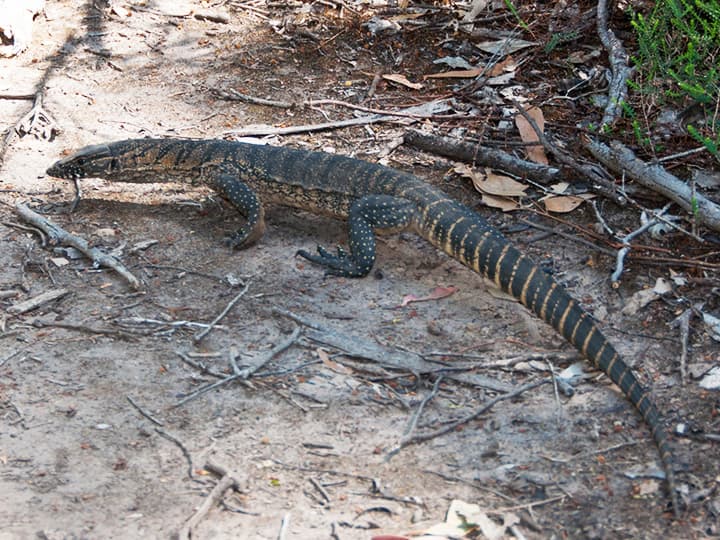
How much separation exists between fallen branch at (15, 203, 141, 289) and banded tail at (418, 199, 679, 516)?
218 cm

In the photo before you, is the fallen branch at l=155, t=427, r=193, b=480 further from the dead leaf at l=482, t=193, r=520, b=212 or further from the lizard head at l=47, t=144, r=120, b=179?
the dead leaf at l=482, t=193, r=520, b=212

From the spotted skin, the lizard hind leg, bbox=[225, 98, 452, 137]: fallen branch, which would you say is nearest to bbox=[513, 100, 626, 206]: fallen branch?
the spotted skin

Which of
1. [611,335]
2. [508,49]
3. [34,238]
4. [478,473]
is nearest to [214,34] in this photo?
[508,49]

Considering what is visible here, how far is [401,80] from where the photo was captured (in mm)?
8797

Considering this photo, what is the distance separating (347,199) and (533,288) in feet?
5.85

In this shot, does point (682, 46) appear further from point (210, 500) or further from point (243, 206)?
point (210, 500)

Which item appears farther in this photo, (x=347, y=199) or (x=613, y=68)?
(x=613, y=68)

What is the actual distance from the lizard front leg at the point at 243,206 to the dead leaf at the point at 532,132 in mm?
2383

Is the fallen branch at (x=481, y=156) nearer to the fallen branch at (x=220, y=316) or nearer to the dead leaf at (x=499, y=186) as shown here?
the dead leaf at (x=499, y=186)

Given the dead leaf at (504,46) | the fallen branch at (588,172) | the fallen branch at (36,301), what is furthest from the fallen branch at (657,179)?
the fallen branch at (36,301)

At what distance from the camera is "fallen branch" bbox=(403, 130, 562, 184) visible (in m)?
7.03

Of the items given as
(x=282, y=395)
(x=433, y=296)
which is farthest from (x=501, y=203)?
(x=282, y=395)

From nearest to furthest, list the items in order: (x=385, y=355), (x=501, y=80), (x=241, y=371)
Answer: (x=241, y=371) < (x=385, y=355) < (x=501, y=80)

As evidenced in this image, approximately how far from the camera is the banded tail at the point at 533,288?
15.3ft
